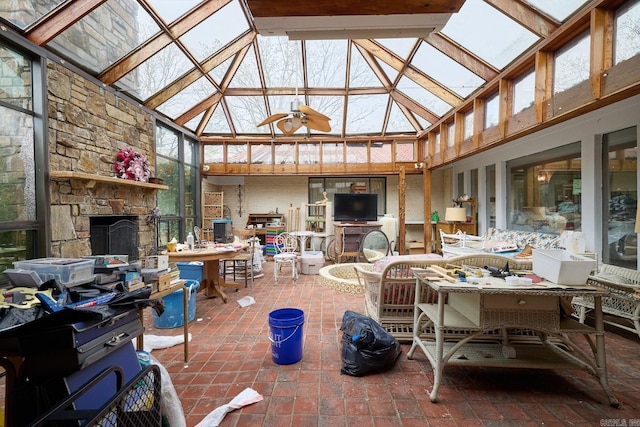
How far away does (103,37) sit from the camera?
3.79 metres

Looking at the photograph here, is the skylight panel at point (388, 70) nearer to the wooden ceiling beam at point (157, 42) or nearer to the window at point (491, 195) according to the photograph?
the window at point (491, 195)

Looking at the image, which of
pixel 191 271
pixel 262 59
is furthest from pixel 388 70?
pixel 191 271

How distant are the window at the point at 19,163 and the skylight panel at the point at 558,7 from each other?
5.52 m

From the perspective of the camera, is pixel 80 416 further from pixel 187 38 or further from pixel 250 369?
pixel 187 38

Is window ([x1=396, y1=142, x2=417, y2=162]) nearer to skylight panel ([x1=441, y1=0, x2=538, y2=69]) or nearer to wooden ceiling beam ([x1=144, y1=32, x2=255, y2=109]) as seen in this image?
skylight panel ([x1=441, y1=0, x2=538, y2=69])

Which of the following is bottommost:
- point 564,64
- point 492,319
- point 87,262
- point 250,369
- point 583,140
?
point 250,369

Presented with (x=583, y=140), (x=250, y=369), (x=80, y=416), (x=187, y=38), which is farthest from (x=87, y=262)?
(x=583, y=140)

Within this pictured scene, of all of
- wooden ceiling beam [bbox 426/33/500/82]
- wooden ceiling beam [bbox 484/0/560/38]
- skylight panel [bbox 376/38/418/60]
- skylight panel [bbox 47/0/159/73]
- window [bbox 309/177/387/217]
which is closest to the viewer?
wooden ceiling beam [bbox 484/0/560/38]

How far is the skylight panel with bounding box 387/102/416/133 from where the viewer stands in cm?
700

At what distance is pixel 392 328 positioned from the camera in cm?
280

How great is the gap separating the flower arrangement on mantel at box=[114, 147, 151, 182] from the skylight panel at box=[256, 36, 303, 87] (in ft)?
10.1

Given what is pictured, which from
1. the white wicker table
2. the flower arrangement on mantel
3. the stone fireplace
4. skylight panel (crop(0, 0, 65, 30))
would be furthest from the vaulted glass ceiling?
the white wicker table

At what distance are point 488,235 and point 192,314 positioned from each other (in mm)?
5439

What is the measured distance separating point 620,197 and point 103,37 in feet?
22.3
